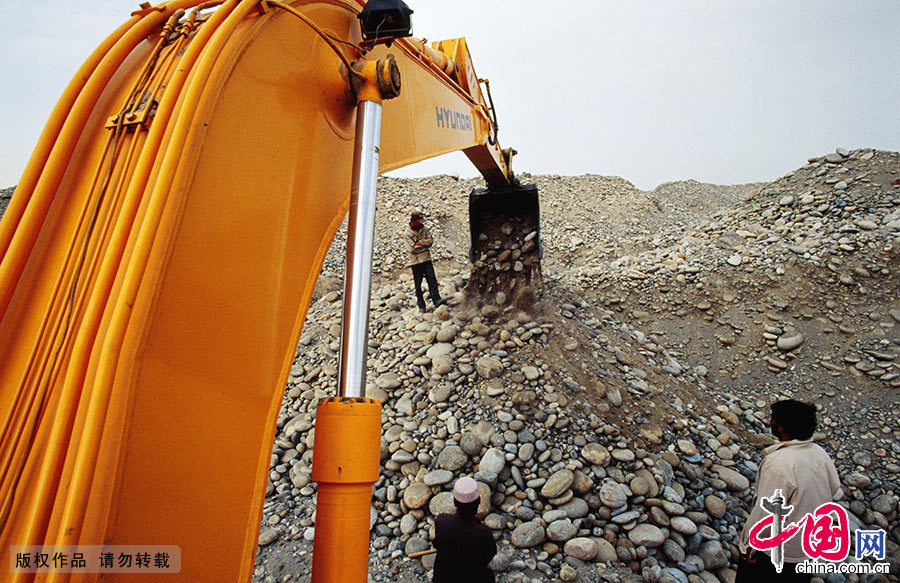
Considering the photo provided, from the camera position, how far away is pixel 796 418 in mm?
2215

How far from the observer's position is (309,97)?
1.56 m

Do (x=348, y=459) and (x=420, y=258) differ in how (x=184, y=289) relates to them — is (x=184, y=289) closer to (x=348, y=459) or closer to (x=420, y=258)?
(x=348, y=459)

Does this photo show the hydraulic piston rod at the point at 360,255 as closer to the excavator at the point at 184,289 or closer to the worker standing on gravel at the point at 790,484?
the excavator at the point at 184,289

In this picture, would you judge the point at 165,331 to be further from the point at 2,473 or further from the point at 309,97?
the point at 309,97

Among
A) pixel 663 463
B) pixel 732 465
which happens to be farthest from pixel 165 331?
pixel 732 465

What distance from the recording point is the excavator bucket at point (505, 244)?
5082 millimetres

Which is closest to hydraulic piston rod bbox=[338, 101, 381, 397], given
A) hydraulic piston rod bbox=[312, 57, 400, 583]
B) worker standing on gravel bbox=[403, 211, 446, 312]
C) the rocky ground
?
hydraulic piston rod bbox=[312, 57, 400, 583]

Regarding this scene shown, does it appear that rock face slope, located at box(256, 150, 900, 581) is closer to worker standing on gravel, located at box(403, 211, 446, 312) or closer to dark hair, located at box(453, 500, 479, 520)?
worker standing on gravel, located at box(403, 211, 446, 312)

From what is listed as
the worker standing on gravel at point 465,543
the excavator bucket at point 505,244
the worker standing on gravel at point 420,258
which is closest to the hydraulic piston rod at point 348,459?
the worker standing on gravel at point 465,543

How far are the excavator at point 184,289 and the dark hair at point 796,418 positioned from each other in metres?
2.08

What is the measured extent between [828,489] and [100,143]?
3282 mm

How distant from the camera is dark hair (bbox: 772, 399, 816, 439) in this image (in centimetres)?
220

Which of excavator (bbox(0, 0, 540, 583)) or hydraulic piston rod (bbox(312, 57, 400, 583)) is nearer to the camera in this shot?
excavator (bbox(0, 0, 540, 583))

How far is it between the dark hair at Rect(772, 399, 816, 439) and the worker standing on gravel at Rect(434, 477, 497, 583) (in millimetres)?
1529
